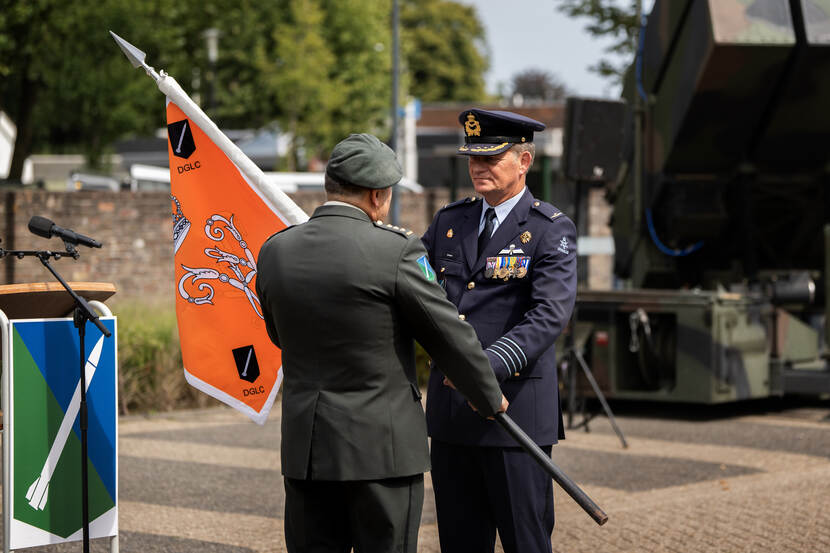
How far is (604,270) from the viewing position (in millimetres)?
22656

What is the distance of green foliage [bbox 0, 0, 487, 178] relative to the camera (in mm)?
25078

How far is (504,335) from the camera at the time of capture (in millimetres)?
4371

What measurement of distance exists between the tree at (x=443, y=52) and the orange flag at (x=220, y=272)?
205ft

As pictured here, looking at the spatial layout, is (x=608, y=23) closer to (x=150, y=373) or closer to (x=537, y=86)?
(x=150, y=373)

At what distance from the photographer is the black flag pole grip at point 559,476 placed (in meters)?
3.81

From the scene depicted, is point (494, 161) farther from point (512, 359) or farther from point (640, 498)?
point (640, 498)

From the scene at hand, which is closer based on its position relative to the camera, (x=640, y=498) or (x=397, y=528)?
(x=397, y=528)

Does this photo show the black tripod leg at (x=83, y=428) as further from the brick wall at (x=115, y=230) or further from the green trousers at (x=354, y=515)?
the brick wall at (x=115, y=230)

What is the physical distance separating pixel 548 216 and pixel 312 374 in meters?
1.26

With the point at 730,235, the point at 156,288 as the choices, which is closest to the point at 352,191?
the point at 730,235

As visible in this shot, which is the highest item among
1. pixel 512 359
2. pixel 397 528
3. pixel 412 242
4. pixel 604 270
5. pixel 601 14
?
pixel 601 14

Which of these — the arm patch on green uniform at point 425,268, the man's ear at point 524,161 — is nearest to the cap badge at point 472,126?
the man's ear at point 524,161

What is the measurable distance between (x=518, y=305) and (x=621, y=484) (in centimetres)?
393

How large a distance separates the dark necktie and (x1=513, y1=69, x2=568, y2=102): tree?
7626cm
